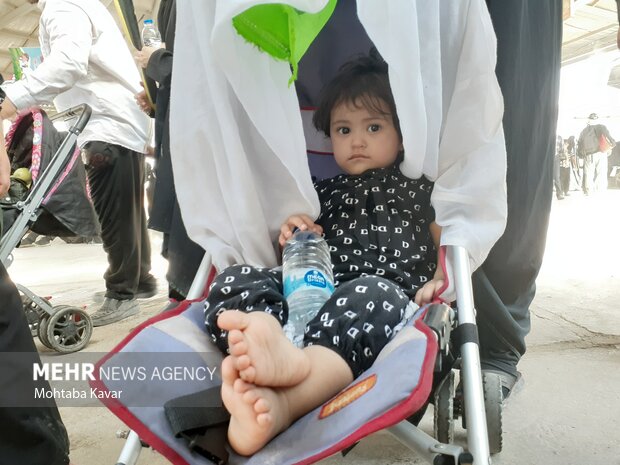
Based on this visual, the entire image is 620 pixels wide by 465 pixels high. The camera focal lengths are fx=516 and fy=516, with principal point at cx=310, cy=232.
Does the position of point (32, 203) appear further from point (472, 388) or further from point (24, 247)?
point (24, 247)

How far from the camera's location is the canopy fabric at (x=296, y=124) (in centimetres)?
83

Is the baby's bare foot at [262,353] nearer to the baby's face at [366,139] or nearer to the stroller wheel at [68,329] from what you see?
the baby's face at [366,139]

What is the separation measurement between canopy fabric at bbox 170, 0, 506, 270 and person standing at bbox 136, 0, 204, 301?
0.22m

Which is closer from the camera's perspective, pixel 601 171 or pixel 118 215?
pixel 118 215

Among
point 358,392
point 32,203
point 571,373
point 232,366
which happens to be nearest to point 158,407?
point 232,366

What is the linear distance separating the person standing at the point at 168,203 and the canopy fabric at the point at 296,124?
22 cm

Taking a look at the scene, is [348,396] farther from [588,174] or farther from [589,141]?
[588,174]

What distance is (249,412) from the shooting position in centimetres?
60

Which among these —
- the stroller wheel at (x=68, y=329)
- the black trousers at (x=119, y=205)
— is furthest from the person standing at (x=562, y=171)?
the stroller wheel at (x=68, y=329)

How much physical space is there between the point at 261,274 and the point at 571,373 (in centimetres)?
109

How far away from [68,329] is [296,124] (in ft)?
4.31

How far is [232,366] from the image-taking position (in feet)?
2.02

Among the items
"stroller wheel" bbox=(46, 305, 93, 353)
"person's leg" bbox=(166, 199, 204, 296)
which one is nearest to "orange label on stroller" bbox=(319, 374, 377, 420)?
"person's leg" bbox=(166, 199, 204, 296)

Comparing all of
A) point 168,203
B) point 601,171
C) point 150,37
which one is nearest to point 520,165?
point 168,203
